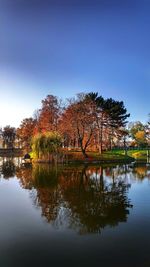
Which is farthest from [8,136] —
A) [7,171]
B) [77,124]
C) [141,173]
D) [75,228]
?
[75,228]

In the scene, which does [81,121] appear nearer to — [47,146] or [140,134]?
[47,146]

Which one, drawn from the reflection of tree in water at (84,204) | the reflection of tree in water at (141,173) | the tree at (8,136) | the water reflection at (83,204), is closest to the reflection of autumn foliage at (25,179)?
the water reflection at (83,204)

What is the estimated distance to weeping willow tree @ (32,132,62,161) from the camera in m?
36.5

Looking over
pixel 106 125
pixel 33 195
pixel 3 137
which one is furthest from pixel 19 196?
pixel 3 137

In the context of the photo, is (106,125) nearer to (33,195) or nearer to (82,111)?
(82,111)

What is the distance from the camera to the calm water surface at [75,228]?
260 inches

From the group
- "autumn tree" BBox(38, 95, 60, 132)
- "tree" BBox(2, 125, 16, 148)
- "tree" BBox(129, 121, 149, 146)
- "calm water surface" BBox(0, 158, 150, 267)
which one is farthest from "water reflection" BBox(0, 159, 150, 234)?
"tree" BBox(2, 125, 16, 148)

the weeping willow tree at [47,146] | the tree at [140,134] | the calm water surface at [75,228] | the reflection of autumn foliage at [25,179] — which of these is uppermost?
the tree at [140,134]

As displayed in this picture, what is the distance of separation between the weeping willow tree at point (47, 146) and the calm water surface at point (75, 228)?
2103 centimetres

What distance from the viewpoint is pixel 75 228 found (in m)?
8.83

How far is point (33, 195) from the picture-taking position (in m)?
14.6

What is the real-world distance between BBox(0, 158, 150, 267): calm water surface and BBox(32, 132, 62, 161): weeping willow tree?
21.0m

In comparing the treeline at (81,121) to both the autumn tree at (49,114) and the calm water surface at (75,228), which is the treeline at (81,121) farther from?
the calm water surface at (75,228)

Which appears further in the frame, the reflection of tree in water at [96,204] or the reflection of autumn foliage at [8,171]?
the reflection of autumn foliage at [8,171]
